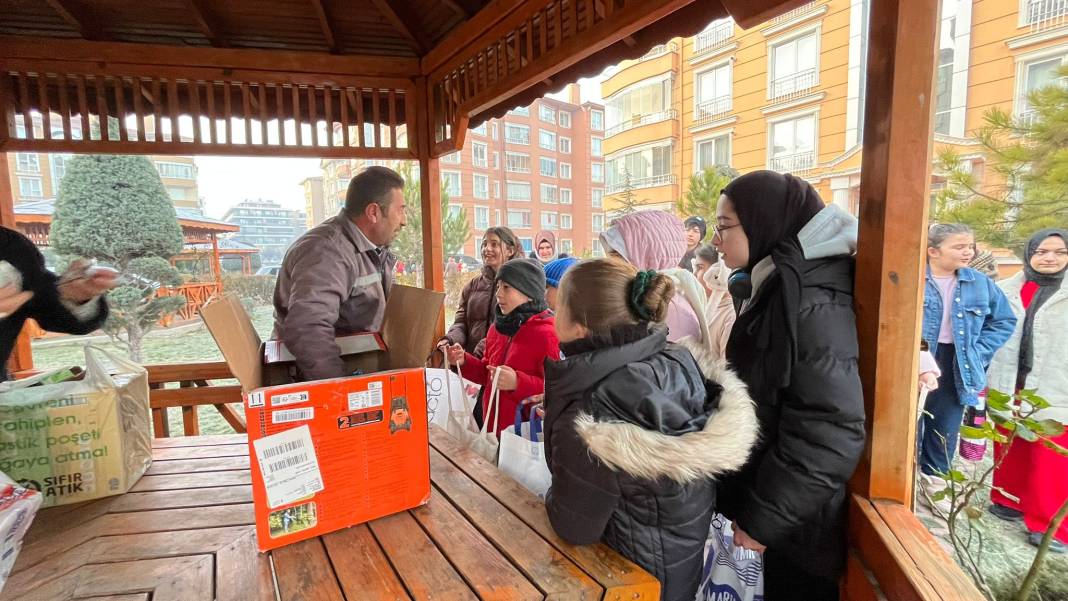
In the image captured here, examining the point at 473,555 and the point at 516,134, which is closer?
the point at 473,555

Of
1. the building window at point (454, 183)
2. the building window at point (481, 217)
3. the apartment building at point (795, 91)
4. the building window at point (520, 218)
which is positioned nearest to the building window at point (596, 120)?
the building window at point (520, 218)

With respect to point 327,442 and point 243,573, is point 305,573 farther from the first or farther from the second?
point 327,442

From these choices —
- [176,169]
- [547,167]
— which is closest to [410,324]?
[176,169]

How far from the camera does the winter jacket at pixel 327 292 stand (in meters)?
1.33

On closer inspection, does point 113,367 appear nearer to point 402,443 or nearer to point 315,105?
point 402,443

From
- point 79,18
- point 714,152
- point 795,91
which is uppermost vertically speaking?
point 795,91

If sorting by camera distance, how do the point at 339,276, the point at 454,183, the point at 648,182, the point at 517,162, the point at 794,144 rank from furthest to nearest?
the point at 517,162
the point at 454,183
the point at 648,182
the point at 794,144
the point at 339,276

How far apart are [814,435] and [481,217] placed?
627 inches

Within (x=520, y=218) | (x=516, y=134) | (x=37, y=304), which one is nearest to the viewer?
(x=37, y=304)

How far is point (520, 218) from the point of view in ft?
60.9

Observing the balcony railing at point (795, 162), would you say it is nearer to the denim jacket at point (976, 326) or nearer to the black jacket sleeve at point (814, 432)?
the denim jacket at point (976, 326)

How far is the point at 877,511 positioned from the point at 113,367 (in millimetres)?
1874

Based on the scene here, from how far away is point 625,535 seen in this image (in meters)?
1.00

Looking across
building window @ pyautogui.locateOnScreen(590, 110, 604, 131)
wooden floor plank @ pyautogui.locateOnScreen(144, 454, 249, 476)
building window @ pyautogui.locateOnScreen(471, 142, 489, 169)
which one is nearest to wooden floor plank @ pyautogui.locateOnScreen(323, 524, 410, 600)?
wooden floor plank @ pyautogui.locateOnScreen(144, 454, 249, 476)
